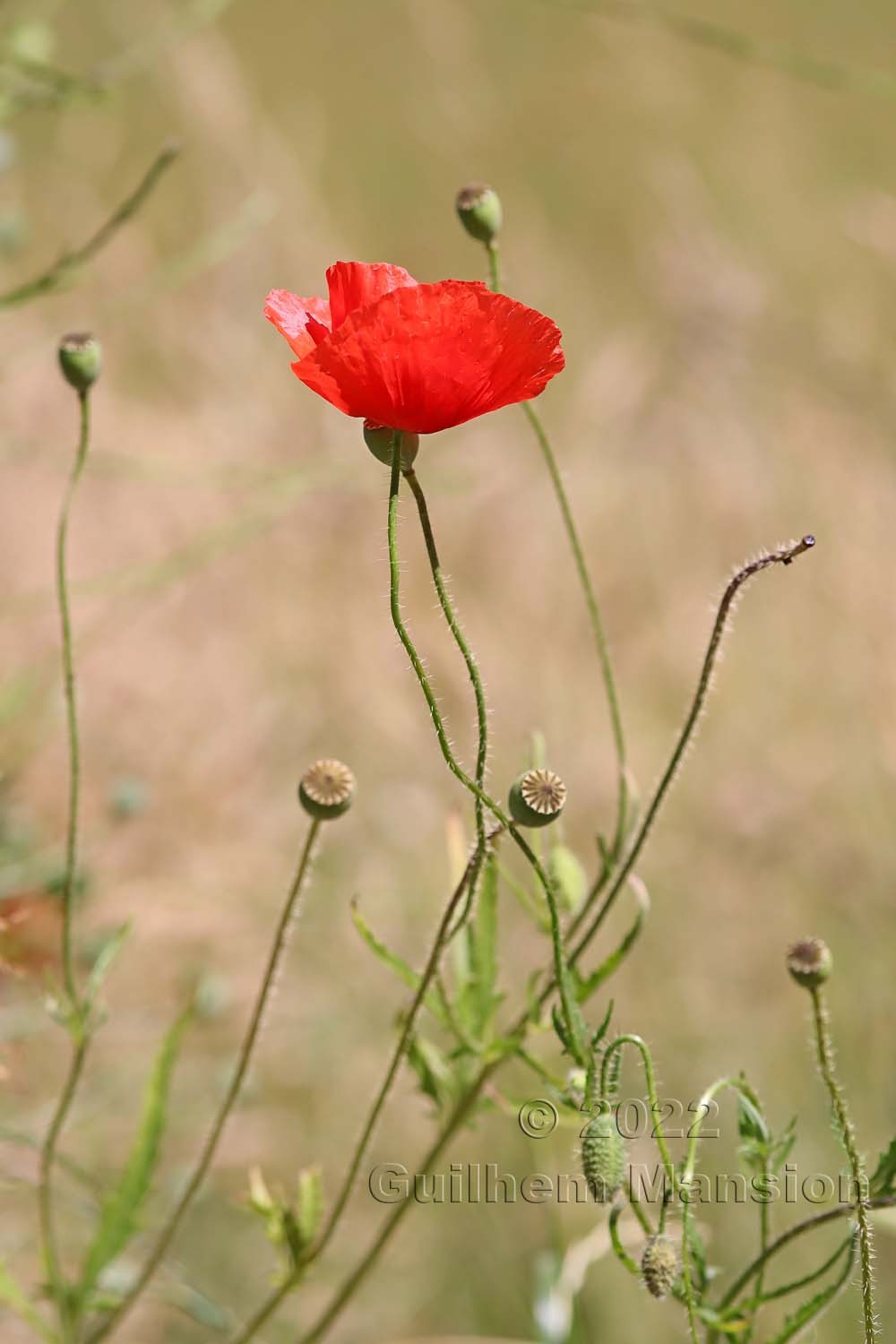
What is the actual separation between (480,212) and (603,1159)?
17.9 inches

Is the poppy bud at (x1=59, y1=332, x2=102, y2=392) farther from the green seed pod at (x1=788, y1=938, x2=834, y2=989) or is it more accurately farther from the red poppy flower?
the green seed pod at (x1=788, y1=938, x2=834, y2=989)

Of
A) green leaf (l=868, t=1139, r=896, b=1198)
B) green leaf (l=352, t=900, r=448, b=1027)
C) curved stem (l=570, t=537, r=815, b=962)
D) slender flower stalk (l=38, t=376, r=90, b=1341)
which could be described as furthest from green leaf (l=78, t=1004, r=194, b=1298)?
green leaf (l=868, t=1139, r=896, b=1198)

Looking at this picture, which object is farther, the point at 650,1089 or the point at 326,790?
the point at 326,790

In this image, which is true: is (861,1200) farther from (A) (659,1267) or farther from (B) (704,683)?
(B) (704,683)

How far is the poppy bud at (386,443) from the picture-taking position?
1.87 feet

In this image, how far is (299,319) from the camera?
0.61 meters

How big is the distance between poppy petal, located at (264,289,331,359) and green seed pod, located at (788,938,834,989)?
0.32 metres

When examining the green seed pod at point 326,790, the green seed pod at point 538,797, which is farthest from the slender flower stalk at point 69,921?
the green seed pod at point 538,797

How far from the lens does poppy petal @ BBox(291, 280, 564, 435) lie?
0.53 meters

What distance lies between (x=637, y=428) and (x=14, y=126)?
1.51 metres

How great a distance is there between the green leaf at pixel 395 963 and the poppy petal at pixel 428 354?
23 centimetres

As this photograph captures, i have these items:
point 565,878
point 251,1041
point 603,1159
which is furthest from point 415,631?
point 603,1159

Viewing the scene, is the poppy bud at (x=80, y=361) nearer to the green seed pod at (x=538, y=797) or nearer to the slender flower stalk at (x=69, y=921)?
the slender flower stalk at (x=69, y=921)

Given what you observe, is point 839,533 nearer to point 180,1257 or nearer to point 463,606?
point 463,606
